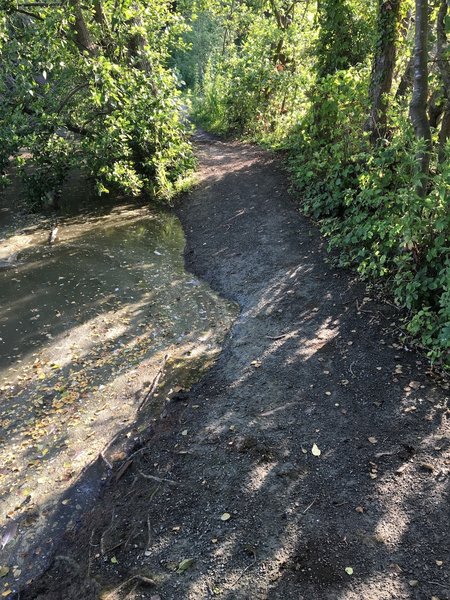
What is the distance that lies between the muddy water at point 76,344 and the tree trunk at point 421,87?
2976 mm

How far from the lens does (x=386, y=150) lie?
5402 mm

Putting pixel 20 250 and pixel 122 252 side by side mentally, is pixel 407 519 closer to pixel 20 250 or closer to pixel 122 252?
pixel 122 252

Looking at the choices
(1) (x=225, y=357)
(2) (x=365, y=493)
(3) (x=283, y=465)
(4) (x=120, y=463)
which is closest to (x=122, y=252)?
(1) (x=225, y=357)

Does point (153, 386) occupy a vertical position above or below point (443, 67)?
below

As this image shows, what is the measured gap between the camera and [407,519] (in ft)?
9.73

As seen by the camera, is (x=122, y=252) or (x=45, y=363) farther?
(x=122, y=252)

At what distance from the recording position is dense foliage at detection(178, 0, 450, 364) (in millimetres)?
4445

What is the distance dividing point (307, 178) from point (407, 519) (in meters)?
6.63

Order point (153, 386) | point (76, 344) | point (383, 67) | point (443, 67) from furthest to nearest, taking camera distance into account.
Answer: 1. point (383, 67)
2. point (76, 344)
3. point (443, 67)
4. point (153, 386)

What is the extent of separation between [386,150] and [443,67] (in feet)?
3.53

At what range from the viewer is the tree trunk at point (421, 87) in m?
4.58

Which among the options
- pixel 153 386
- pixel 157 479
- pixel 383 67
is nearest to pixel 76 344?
pixel 153 386

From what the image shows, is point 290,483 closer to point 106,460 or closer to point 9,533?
point 106,460

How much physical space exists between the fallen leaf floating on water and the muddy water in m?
1.18
